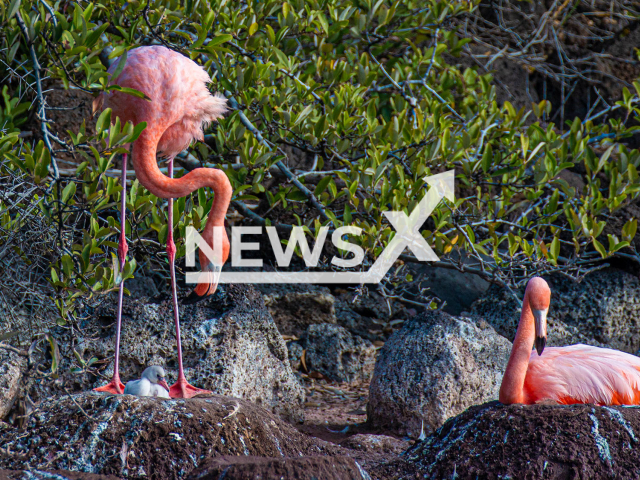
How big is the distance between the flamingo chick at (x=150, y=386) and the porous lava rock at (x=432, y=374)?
1.80 meters

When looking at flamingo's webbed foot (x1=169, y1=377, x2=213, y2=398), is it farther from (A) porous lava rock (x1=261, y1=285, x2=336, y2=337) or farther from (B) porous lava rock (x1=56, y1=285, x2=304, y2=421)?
(A) porous lava rock (x1=261, y1=285, x2=336, y2=337)

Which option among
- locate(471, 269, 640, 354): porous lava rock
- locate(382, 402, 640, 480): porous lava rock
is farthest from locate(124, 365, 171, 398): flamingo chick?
locate(471, 269, 640, 354): porous lava rock

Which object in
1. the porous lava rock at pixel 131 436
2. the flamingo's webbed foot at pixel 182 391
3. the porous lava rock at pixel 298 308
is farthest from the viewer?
the porous lava rock at pixel 298 308

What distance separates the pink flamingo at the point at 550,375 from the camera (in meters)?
3.62

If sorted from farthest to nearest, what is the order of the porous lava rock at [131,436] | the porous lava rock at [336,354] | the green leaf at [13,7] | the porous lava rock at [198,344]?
the porous lava rock at [336,354] < the porous lava rock at [198,344] < the green leaf at [13,7] < the porous lava rock at [131,436]

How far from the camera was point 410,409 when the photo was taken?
16.3 feet

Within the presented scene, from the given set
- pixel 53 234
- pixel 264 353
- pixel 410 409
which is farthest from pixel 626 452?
pixel 53 234

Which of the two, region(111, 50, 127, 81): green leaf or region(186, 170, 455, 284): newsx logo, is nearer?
region(111, 50, 127, 81): green leaf

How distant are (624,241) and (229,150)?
3.31 m

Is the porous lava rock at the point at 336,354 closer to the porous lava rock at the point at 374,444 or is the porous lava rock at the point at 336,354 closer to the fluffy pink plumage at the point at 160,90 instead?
the porous lava rock at the point at 374,444

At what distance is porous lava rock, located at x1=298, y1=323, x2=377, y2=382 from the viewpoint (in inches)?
245

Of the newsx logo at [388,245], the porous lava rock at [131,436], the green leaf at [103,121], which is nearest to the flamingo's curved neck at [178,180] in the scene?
the green leaf at [103,121]

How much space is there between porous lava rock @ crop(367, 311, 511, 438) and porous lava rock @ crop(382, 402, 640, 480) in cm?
134

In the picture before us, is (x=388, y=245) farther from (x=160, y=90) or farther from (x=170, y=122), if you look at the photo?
(x=160, y=90)
